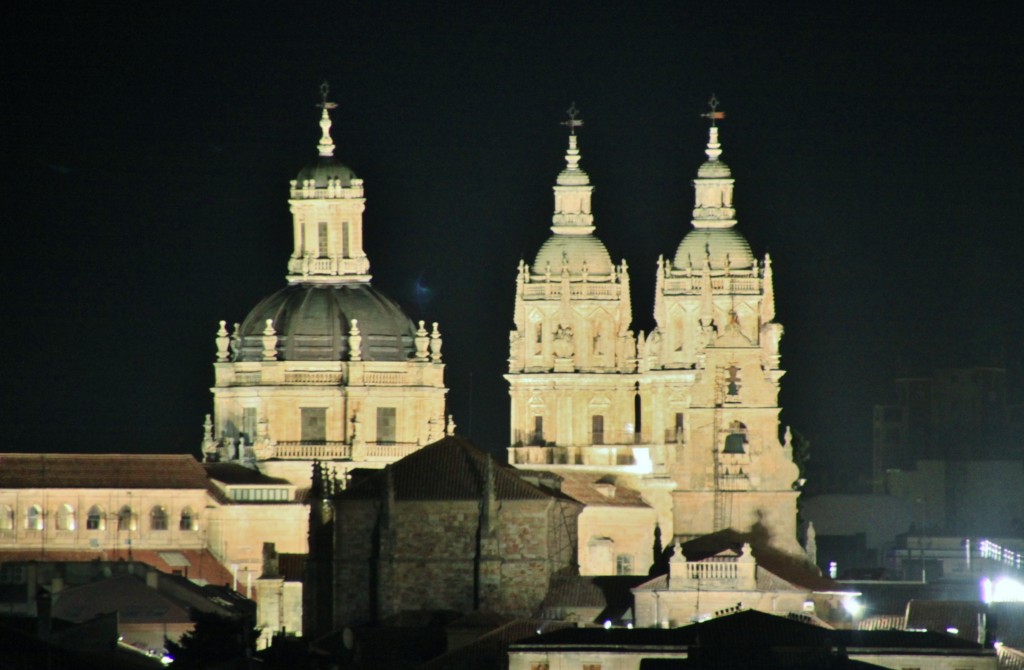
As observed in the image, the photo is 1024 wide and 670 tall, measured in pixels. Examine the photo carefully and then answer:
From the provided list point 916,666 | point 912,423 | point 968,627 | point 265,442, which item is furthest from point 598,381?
point 912,423

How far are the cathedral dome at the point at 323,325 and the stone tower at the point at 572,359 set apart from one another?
7.05 m

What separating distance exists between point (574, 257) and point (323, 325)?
9.86 metres

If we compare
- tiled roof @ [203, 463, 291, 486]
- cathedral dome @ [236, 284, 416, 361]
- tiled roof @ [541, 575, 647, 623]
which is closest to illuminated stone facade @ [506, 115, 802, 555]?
cathedral dome @ [236, 284, 416, 361]

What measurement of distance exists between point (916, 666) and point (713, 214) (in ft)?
144

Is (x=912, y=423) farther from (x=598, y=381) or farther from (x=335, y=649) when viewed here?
(x=335, y=649)

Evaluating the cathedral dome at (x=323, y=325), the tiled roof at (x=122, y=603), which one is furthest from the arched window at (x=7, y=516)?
the tiled roof at (x=122, y=603)

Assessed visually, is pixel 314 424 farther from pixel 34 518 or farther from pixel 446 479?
pixel 446 479

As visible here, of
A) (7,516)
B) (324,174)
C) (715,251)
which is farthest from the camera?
(324,174)

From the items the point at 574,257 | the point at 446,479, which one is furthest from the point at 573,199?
the point at 446,479

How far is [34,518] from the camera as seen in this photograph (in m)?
136

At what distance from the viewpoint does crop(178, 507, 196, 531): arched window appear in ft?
449

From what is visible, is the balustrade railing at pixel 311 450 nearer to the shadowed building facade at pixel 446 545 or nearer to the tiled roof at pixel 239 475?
the tiled roof at pixel 239 475

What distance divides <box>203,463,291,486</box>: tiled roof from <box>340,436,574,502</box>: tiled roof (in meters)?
24.5

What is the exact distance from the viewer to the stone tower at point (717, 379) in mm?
121625
